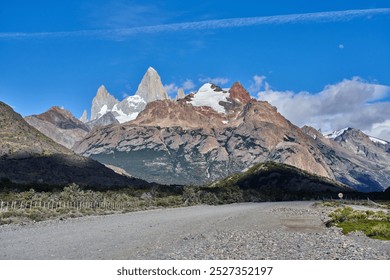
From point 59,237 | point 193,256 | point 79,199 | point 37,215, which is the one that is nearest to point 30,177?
point 79,199

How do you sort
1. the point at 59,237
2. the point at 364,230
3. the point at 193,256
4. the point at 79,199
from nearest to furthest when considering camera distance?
the point at 193,256 → the point at 59,237 → the point at 364,230 → the point at 79,199

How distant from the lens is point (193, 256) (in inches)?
872

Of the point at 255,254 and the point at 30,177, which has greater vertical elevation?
the point at 30,177

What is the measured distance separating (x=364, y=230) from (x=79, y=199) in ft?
236
